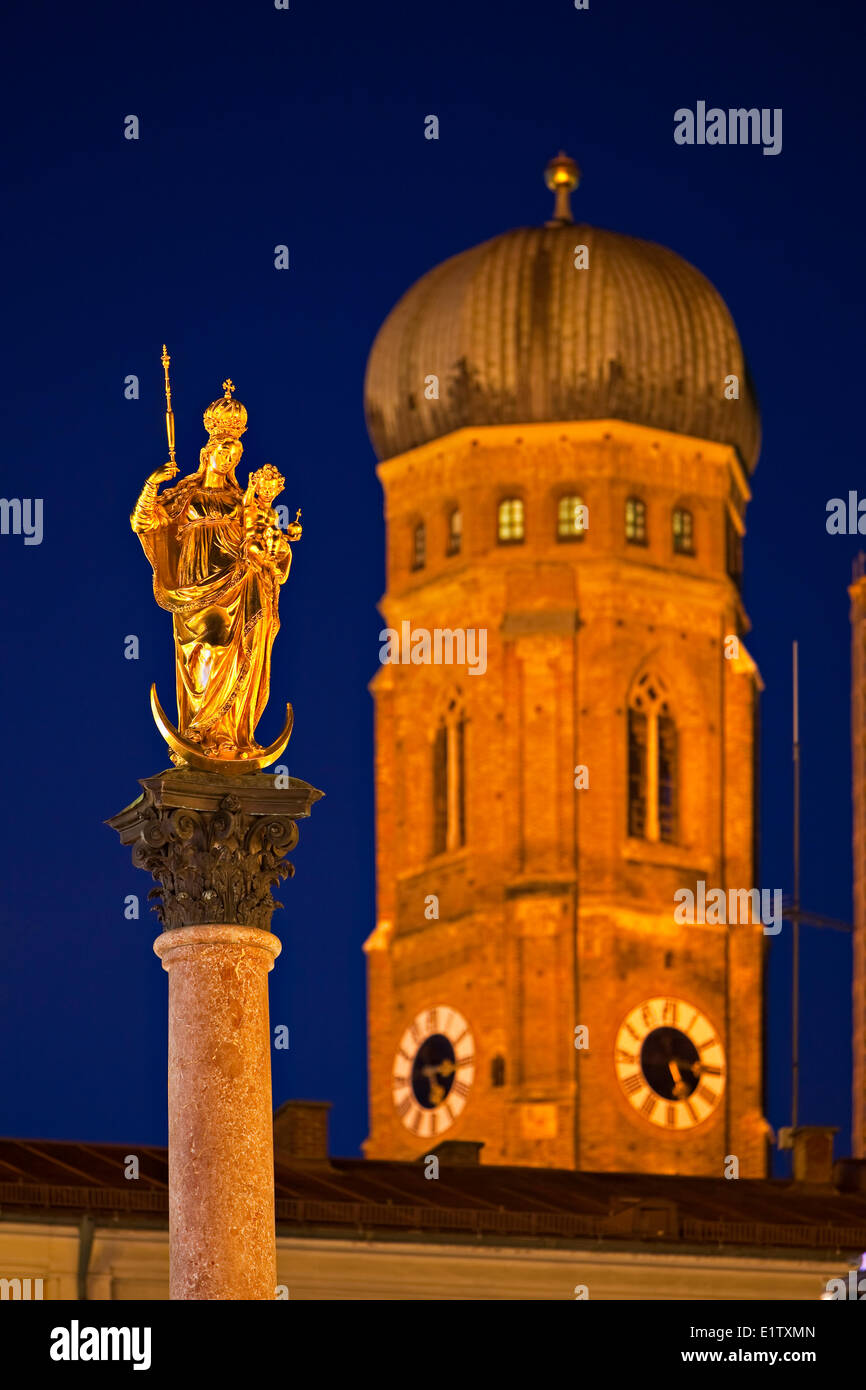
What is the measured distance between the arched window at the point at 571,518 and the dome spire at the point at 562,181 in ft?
21.9

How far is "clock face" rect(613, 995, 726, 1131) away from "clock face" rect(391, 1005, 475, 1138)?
2964mm

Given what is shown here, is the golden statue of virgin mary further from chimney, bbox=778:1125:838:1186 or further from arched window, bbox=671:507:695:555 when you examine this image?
arched window, bbox=671:507:695:555

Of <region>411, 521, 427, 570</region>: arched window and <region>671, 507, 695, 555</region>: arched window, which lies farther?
<region>411, 521, 427, 570</region>: arched window

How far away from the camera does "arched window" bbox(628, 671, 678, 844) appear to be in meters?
89.8

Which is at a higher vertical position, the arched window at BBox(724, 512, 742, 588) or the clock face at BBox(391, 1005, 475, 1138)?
the arched window at BBox(724, 512, 742, 588)

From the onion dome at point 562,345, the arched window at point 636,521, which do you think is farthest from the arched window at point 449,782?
the onion dome at point 562,345

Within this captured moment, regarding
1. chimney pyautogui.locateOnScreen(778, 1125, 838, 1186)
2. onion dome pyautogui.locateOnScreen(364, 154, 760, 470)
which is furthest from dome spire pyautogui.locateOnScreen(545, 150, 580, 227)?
chimney pyautogui.locateOnScreen(778, 1125, 838, 1186)

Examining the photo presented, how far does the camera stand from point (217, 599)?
29.7 meters

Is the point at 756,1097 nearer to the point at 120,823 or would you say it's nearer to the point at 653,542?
the point at 653,542

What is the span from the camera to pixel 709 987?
89.2 metres

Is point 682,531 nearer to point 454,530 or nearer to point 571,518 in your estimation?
point 571,518

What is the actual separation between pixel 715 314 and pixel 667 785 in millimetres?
9410
